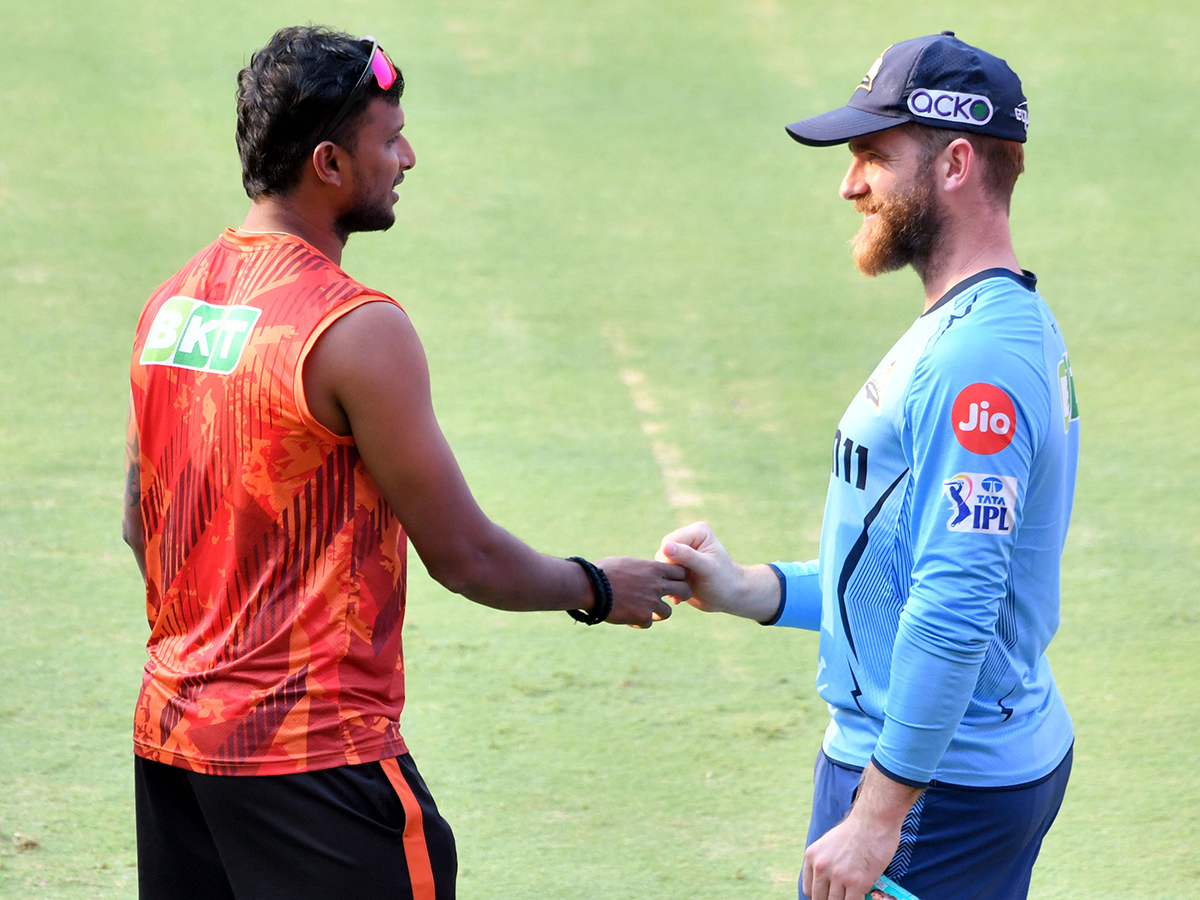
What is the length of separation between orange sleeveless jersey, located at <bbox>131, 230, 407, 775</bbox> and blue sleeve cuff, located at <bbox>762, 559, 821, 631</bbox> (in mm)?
891

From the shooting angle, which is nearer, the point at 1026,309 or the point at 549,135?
the point at 1026,309

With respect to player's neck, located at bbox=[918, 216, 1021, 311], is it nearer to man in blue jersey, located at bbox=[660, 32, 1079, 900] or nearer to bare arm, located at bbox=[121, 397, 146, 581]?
man in blue jersey, located at bbox=[660, 32, 1079, 900]

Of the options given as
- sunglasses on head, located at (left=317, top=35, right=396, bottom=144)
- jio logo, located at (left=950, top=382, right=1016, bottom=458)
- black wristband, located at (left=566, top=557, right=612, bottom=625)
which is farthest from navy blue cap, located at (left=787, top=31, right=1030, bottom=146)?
black wristband, located at (left=566, top=557, right=612, bottom=625)

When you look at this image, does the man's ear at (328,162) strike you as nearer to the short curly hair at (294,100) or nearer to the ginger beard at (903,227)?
the short curly hair at (294,100)

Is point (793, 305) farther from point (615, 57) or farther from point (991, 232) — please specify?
point (991, 232)

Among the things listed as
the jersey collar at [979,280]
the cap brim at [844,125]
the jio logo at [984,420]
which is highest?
the cap brim at [844,125]

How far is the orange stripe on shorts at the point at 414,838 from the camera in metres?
2.38

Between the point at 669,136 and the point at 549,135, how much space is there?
775mm

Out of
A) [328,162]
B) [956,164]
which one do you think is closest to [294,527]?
[328,162]

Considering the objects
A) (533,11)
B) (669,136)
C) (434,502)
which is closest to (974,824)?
(434,502)

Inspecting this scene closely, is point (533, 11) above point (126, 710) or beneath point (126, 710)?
above

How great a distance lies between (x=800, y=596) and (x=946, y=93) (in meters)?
1.07

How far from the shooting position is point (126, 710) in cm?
437

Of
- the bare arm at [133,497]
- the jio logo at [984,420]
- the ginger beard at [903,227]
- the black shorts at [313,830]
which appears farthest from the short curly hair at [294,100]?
the jio logo at [984,420]
